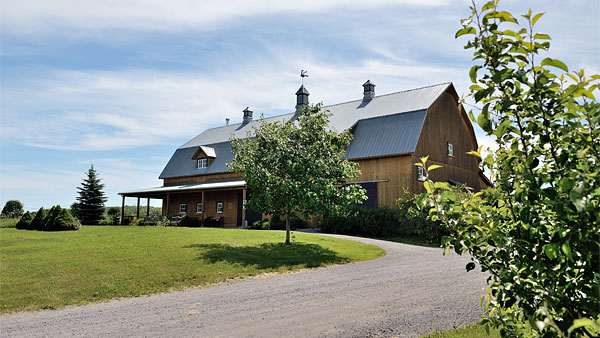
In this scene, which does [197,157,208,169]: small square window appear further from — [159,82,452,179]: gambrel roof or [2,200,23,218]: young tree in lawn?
[2,200,23,218]: young tree in lawn

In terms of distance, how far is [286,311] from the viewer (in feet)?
24.7

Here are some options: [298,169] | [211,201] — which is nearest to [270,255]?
[298,169]

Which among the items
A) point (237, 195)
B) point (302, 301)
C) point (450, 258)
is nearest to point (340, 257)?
→ point (450, 258)

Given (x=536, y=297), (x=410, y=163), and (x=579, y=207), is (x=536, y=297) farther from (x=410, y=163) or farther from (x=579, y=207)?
(x=410, y=163)

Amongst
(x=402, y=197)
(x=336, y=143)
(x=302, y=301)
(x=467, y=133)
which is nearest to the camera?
(x=302, y=301)

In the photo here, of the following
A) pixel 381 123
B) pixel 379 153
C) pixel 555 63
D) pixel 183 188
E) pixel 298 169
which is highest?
pixel 381 123

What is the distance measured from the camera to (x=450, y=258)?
14.1m

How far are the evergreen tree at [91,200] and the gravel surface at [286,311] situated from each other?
3209 cm

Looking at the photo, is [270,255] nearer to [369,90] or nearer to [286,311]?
[286,311]

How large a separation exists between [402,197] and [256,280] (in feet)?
48.4

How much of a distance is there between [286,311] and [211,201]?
26131 millimetres

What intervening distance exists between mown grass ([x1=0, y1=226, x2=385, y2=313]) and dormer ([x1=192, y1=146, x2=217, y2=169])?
17.6 metres

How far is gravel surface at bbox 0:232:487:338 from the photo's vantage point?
651cm

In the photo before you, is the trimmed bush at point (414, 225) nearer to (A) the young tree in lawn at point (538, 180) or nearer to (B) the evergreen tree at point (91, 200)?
(A) the young tree in lawn at point (538, 180)
